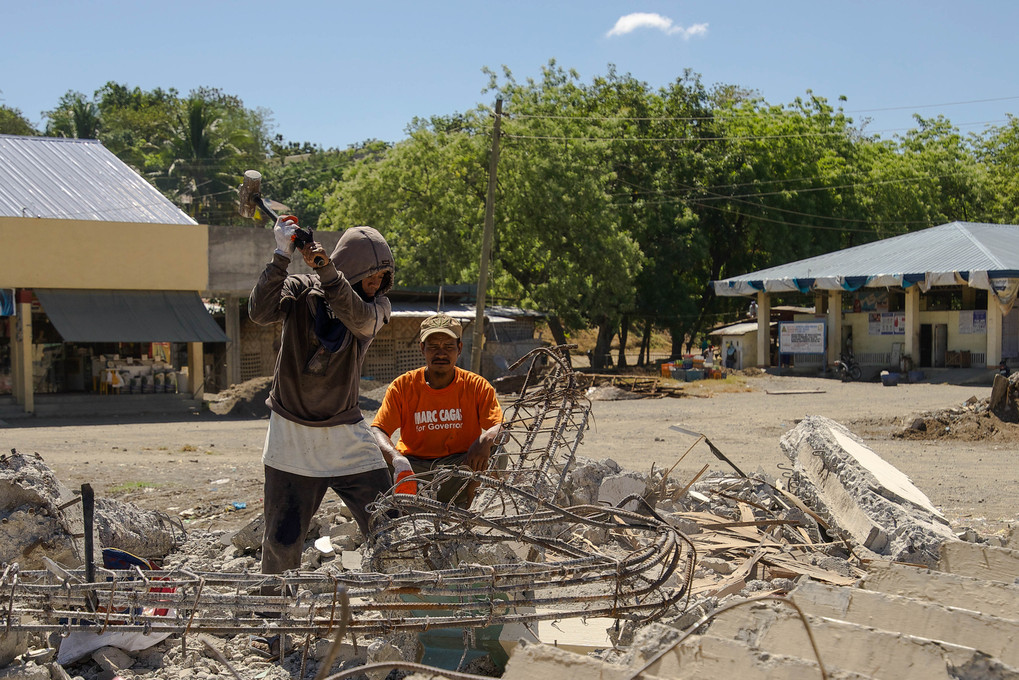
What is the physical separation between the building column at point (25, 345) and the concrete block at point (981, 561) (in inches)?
722

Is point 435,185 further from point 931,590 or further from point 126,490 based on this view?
point 931,590

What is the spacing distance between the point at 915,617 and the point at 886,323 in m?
25.2

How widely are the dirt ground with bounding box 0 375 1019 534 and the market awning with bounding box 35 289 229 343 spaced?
174cm

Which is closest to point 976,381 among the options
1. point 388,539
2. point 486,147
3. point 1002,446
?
point 1002,446

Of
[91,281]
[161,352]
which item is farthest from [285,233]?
[161,352]

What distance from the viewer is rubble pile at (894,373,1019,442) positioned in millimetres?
12922

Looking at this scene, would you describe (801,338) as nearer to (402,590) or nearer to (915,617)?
(915,617)

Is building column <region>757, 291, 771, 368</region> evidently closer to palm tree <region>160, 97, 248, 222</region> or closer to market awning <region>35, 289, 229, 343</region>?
market awning <region>35, 289, 229, 343</region>

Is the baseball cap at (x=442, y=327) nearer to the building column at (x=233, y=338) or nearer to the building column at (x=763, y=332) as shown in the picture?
the building column at (x=233, y=338)

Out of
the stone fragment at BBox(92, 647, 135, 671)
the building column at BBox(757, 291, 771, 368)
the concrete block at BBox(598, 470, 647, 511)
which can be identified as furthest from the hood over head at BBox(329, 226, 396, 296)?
the building column at BBox(757, 291, 771, 368)

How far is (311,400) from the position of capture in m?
3.72

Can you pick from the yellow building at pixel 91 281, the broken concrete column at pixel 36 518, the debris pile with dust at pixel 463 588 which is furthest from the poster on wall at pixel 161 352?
the broken concrete column at pixel 36 518

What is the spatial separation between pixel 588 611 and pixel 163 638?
6.08 ft

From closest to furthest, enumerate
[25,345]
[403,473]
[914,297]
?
1. [403,473]
2. [25,345]
3. [914,297]
